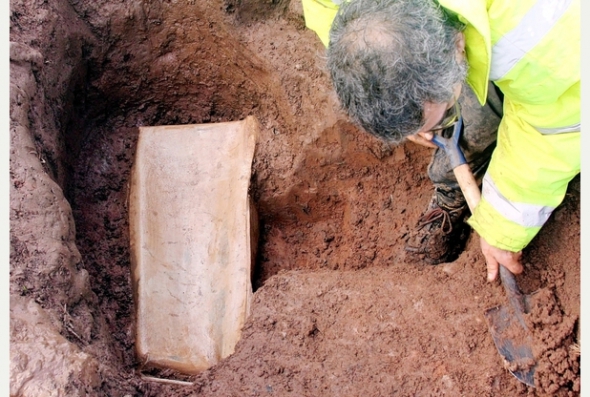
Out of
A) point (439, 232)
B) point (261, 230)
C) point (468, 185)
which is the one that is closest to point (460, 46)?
point (468, 185)

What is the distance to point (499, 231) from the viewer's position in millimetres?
1847

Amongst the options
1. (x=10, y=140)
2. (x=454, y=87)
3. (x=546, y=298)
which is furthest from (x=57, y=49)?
(x=546, y=298)

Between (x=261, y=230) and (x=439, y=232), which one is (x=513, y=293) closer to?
(x=439, y=232)

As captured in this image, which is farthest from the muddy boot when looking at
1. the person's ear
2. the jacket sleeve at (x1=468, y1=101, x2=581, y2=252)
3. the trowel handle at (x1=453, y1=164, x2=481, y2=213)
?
the person's ear

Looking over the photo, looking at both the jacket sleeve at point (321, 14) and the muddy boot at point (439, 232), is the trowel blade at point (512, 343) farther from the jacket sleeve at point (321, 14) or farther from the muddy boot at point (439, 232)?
the jacket sleeve at point (321, 14)

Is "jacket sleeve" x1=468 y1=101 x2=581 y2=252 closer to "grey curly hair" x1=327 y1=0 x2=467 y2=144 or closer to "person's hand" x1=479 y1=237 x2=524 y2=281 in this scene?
"person's hand" x1=479 y1=237 x2=524 y2=281

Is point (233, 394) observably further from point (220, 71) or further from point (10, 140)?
point (220, 71)

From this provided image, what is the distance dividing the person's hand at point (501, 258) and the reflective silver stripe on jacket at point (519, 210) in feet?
0.57

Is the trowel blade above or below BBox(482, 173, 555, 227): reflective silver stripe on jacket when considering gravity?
below

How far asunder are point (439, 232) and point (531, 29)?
132 cm

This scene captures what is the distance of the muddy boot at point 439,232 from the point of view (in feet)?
8.46

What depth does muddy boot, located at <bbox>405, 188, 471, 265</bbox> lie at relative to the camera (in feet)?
8.46

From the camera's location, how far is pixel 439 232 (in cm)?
262

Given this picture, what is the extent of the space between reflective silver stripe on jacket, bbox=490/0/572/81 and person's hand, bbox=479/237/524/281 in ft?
2.42
